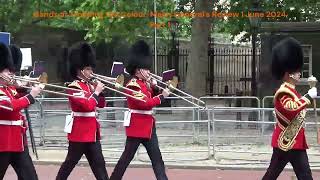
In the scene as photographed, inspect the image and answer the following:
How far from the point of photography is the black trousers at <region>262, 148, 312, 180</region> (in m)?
6.74

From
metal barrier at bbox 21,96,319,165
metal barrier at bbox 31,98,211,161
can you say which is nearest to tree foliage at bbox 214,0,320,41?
metal barrier at bbox 21,96,319,165

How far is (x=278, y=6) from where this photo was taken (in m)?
18.1

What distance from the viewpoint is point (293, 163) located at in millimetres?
A: 6840

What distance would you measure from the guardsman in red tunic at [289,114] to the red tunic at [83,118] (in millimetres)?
1957

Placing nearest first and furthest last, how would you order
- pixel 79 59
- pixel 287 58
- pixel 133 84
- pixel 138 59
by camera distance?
pixel 287 58, pixel 79 59, pixel 133 84, pixel 138 59

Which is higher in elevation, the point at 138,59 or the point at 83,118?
the point at 138,59

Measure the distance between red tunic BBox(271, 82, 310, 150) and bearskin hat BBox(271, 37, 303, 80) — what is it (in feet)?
0.56

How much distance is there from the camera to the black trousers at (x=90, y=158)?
740cm

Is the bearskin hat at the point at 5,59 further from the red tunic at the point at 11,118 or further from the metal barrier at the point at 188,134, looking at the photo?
the metal barrier at the point at 188,134

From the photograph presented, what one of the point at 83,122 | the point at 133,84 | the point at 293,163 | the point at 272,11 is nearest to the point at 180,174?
the point at 133,84

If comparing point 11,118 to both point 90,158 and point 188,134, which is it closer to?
point 90,158

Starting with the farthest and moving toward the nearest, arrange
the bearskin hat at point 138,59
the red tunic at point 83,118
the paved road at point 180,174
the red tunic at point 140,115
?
the paved road at point 180,174 < the bearskin hat at point 138,59 < the red tunic at point 140,115 < the red tunic at point 83,118

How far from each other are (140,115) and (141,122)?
10 centimetres

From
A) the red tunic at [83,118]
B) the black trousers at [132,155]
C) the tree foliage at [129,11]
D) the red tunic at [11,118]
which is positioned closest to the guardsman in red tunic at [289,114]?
the black trousers at [132,155]
